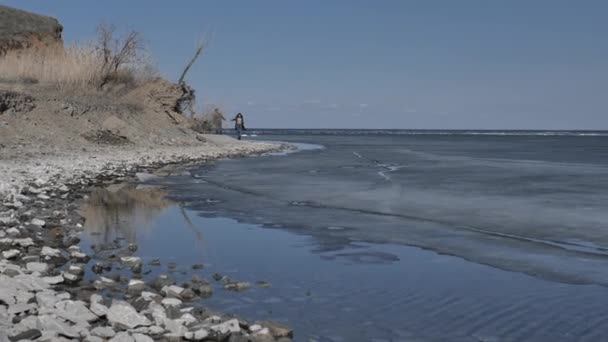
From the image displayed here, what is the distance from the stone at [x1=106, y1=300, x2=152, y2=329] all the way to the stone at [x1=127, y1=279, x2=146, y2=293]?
95 centimetres

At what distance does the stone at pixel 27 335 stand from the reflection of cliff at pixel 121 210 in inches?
190

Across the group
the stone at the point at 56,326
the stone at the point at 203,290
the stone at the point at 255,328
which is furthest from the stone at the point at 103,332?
the stone at the point at 203,290

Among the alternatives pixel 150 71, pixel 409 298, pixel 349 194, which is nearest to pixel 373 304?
pixel 409 298

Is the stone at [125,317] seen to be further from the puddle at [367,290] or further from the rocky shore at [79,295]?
the puddle at [367,290]

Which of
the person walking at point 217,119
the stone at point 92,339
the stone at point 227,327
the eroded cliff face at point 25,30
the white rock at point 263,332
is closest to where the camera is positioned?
the stone at point 92,339

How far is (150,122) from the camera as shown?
3562cm

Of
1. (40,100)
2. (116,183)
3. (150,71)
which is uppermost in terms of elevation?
(150,71)

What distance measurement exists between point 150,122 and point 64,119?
23.0 feet

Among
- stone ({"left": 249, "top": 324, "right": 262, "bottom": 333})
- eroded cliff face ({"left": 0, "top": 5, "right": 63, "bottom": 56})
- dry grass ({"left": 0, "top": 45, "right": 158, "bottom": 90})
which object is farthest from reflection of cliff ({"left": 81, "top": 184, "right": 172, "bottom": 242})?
eroded cliff face ({"left": 0, "top": 5, "right": 63, "bottom": 56})

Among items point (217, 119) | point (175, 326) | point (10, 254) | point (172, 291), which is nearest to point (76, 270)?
point (10, 254)

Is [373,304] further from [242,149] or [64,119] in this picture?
[242,149]

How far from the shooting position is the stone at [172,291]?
6219mm

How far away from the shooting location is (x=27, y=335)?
4.60 metres

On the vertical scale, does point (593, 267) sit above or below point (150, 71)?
below
